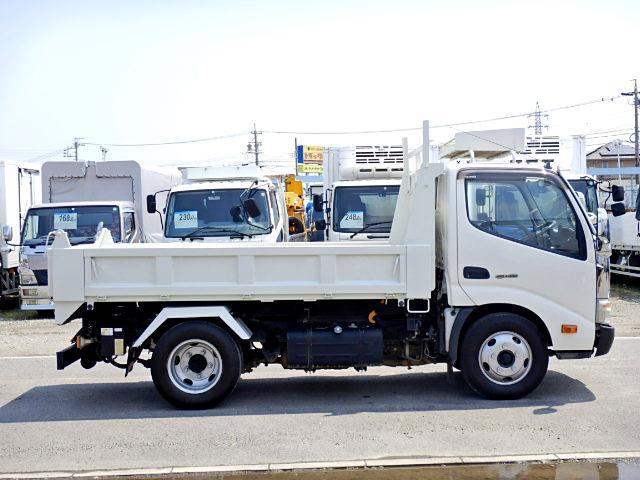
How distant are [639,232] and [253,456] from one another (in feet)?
49.2

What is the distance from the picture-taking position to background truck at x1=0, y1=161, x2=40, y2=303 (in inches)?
681

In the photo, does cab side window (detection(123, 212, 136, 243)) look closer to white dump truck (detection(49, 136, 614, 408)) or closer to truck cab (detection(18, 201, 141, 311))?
truck cab (detection(18, 201, 141, 311))

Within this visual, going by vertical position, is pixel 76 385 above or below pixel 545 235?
below

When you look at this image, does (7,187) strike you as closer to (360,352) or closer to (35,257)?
(35,257)

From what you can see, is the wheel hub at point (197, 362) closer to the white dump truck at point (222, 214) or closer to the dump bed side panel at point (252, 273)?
the dump bed side panel at point (252, 273)

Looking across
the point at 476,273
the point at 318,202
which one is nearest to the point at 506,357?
the point at 476,273

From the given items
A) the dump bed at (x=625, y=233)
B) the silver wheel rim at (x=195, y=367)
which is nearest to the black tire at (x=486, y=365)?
the silver wheel rim at (x=195, y=367)

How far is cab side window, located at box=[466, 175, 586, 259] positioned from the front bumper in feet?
2.53

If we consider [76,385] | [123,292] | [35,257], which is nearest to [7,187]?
[35,257]

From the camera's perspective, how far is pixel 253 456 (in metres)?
6.33

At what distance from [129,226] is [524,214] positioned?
10.6 m

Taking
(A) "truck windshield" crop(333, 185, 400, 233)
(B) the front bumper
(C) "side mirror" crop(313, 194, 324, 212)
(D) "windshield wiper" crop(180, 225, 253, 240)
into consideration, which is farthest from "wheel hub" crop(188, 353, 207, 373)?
(C) "side mirror" crop(313, 194, 324, 212)

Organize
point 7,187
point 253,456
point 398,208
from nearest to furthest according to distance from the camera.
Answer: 1. point 253,456
2. point 398,208
3. point 7,187

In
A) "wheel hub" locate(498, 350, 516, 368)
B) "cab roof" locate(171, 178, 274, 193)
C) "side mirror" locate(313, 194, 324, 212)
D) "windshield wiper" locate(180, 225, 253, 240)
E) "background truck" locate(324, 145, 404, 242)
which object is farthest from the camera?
"side mirror" locate(313, 194, 324, 212)
